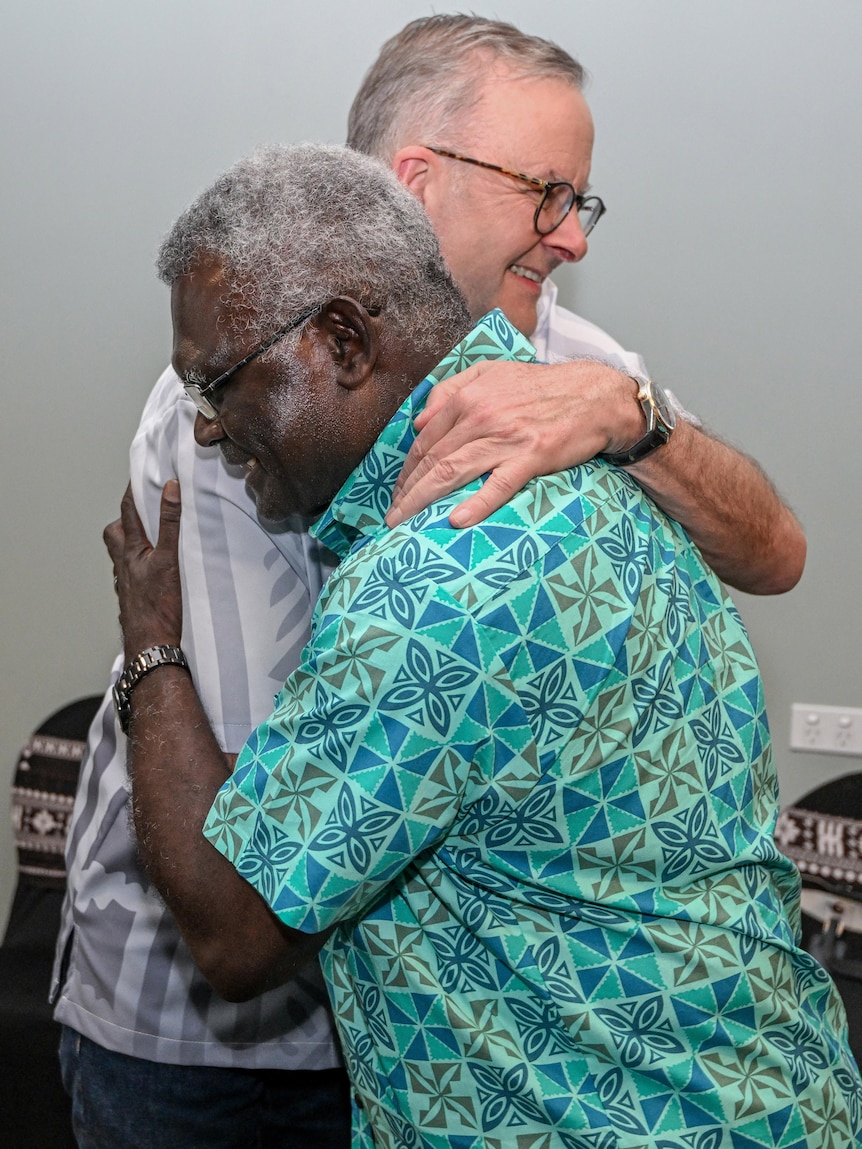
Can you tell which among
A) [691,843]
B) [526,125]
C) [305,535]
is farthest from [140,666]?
[526,125]

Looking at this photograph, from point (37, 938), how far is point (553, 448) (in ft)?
7.46

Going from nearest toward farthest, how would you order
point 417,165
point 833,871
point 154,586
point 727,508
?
point 154,586 → point 727,508 → point 417,165 → point 833,871

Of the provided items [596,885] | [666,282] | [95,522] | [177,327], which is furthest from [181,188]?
[596,885]

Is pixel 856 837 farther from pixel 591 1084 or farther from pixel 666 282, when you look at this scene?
pixel 591 1084

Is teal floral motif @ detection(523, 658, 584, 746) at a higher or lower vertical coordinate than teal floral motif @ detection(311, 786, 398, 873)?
A: higher

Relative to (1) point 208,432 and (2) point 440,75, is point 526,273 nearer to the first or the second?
(2) point 440,75

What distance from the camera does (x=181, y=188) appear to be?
269 centimetres

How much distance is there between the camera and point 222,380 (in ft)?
3.51

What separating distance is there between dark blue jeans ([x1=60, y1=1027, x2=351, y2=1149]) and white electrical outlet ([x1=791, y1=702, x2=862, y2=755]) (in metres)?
1.59

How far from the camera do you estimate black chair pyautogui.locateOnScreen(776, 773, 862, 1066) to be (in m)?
2.45

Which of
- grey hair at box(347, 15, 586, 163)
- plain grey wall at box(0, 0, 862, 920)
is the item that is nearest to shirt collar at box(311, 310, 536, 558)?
grey hair at box(347, 15, 586, 163)

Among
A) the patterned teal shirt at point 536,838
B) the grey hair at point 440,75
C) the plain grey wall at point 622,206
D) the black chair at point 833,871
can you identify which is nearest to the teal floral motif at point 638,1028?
the patterned teal shirt at point 536,838

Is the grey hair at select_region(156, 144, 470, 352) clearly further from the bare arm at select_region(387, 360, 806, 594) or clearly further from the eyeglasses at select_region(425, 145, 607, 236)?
the eyeglasses at select_region(425, 145, 607, 236)

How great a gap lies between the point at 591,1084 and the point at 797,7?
2277 millimetres
